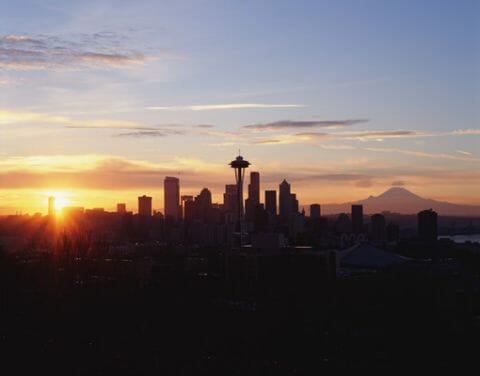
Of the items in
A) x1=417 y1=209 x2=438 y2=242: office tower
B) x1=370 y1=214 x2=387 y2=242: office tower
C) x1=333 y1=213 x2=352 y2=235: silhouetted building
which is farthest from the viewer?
x1=333 y1=213 x2=352 y2=235: silhouetted building

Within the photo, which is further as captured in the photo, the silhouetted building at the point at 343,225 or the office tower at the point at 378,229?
the silhouetted building at the point at 343,225

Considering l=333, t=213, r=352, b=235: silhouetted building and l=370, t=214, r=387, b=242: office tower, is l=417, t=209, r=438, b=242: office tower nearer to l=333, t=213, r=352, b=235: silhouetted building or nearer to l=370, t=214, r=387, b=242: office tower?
l=370, t=214, r=387, b=242: office tower

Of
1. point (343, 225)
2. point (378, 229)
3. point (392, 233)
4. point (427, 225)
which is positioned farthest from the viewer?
point (343, 225)

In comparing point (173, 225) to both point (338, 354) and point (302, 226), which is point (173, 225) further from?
point (338, 354)

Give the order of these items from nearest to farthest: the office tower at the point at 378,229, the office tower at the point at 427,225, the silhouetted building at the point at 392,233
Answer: the office tower at the point at 427,225, the office tower at the point at 378,229, the silhouetted building at the point at 392,233

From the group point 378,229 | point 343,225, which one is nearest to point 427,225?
point 378,229

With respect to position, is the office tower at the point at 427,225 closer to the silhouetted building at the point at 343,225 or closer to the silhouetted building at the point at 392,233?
the silhouetted building at the point at 392,233

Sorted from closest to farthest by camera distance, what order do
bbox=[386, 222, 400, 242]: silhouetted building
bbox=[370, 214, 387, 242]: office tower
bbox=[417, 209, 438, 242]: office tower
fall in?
bbox=[417, 209, 438, 242]: office tower → bbox=[370, 214, 387, 242]: office tower → bbox=[386, 222, 400, 242]: silhouetted building

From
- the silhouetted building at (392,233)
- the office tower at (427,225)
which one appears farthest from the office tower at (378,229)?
the office tower at (427,225)

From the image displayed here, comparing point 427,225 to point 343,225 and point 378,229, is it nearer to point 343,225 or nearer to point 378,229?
point 378,229

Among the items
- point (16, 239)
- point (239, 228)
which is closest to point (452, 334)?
point (239, 228)

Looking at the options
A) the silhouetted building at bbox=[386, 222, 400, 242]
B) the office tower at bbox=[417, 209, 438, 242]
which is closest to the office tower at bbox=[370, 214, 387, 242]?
the silhouetted building at bbox=[386, 222, 400, 242]
